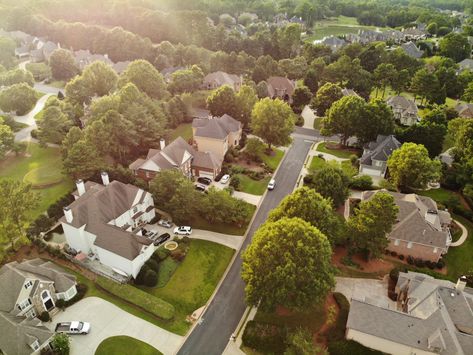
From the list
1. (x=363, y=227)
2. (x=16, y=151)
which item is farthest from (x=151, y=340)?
(x=16, y=151)

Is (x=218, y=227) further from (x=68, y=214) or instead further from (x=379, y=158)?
(x=379, y=158)

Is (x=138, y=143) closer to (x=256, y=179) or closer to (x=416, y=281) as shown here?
(x=256, y=179)

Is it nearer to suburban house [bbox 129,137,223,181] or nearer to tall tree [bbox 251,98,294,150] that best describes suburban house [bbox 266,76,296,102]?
tall tree [bbox 251,98,294,150]

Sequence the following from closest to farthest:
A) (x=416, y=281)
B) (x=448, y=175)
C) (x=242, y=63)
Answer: (x=416, y=281)
(x=448, y=175)
(x=242, y=63)

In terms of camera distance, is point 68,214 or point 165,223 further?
point 165,223

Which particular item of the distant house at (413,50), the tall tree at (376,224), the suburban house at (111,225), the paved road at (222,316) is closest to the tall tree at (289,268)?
the paved road at (222,316)

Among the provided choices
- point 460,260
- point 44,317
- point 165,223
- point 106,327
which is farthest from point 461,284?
point 44,317
